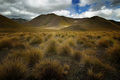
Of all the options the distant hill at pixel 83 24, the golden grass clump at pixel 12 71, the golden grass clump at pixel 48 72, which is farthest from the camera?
the distant hill at pixel 83 24

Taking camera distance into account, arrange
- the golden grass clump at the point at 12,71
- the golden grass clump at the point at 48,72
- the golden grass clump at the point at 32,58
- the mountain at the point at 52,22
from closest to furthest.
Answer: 1. the golden grass clump at the point at 12,71
2. the golden grass clump at the point at 48,72
3. the golden grass clump at the point at 32,58
4. the mountain at the point at 52,22

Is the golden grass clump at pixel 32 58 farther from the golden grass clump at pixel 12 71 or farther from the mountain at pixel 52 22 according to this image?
the mountain at pixel 52 22

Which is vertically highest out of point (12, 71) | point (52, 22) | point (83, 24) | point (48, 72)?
point (52, 22)

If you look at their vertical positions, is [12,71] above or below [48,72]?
above

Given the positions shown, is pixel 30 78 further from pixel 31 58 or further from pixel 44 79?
pixel 31 58

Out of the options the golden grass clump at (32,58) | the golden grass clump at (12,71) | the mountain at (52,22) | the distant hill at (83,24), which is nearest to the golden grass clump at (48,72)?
the golden grass clump at (12,71)

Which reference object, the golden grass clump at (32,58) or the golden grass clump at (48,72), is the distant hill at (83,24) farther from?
the golden grass clump at (48,72)

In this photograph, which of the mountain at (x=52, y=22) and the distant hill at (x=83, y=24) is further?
the mountain at (x=52, y=22)

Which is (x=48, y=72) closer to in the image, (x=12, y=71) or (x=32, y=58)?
(x=12, y=71)

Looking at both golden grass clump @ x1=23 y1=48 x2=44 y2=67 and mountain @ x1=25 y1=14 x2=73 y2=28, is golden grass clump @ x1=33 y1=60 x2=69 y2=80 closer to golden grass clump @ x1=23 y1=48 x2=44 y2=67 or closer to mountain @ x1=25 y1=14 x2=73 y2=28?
golden grass clump @ x1=23 y1=48 x2=44 y2=67

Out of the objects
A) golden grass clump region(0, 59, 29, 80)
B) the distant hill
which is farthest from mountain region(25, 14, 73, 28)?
golden grass clump region(0, 59, 29, 80)

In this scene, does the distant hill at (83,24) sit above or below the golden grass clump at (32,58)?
above

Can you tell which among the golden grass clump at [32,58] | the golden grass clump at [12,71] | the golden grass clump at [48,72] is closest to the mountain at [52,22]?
the golden grass clump at [32,58]

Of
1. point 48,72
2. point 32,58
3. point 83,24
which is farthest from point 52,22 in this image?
point 48,72
